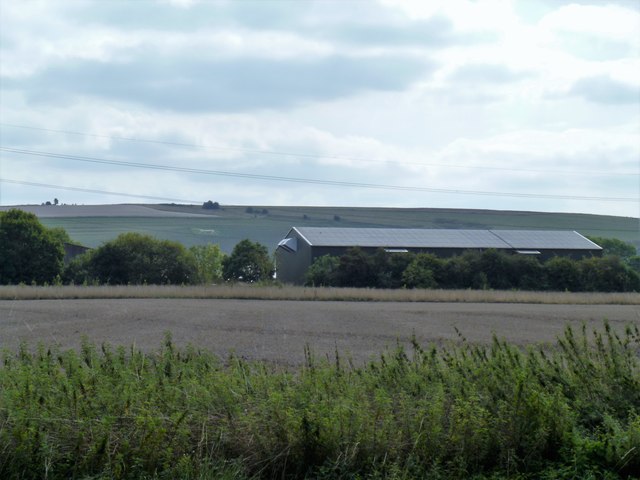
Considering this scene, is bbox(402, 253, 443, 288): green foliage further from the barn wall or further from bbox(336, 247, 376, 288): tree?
the barn wall

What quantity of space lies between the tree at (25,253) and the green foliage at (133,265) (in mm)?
1604

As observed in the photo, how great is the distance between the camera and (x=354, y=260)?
66.6 meters

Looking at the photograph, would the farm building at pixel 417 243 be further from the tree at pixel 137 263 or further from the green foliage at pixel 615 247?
the tree at pixel 137 263

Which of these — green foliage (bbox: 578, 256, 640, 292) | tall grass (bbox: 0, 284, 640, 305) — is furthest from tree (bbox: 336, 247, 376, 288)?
green foliage (bbox: 578, 256, 640, 292)

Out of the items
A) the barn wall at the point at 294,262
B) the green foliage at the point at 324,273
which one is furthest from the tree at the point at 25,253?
the barn wall at the point at 294,262

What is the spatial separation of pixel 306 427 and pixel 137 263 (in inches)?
2323

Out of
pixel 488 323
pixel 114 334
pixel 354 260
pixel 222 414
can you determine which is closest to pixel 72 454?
pixel 222 414

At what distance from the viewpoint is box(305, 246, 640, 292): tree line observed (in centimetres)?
6450

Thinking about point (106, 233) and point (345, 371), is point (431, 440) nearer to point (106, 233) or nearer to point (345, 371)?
point (345, 371)

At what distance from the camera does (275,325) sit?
A: 28.1 m

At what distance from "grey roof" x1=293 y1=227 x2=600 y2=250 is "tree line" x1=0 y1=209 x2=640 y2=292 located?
13.7 metres

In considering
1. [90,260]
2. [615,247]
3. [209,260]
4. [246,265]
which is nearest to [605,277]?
[246,265]

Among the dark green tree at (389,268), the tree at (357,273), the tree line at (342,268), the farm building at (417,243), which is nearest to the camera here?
the tree line at (342,268)

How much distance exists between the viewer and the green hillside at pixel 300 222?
11506 cm
